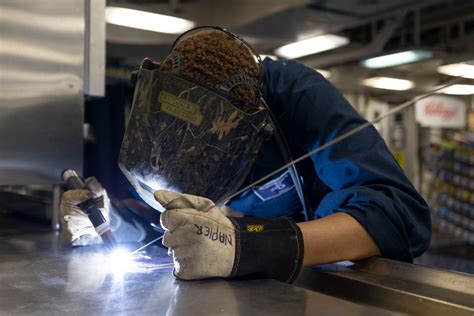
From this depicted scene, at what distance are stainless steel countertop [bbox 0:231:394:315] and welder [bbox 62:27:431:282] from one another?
0.06 metres

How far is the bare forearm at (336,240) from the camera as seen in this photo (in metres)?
0.91

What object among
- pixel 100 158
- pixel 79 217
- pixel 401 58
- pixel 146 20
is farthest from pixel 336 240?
pixel 401 58

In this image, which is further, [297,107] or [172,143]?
[297,107]

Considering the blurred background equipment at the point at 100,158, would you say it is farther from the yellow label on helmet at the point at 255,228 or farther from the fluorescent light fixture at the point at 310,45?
the fluorescent light fixture at the point at 310,45

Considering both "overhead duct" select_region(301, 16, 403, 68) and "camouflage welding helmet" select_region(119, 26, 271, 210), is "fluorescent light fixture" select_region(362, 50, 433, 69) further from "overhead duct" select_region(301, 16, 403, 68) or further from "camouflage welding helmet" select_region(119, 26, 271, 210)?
"camouflage welding helmet" select_region(119, 26, 271, 210)

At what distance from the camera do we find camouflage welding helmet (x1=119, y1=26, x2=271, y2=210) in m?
0.92

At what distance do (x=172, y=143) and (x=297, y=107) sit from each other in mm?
363

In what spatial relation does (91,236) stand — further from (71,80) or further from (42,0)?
(42,0)

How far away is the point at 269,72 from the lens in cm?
126

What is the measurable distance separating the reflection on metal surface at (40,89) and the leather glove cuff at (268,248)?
718 millimetres

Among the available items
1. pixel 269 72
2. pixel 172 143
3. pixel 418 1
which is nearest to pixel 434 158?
pixel 418 1

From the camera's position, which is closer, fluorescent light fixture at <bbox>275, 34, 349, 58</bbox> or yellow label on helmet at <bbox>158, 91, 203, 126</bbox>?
yellow label on helmet at <bbox>158, 91, 203, 126</bbox>

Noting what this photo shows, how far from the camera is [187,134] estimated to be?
920 mm

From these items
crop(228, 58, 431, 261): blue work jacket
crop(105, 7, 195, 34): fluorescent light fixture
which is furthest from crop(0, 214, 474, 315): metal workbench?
crop(105, 7, 195, 34): fluorescent light fixture
